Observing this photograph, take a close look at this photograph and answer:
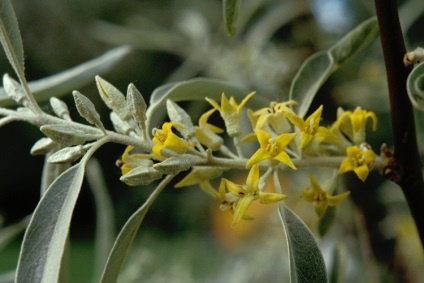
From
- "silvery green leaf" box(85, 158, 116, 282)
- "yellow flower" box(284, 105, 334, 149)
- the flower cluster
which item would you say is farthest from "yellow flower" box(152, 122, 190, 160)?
"silvery green leaf" box(85, 158, 116, 282)

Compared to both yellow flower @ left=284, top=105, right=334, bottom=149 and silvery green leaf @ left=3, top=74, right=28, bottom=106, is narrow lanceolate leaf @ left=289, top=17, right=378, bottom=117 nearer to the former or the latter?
yellow flower @ left=284, top=105, right=334, bottom=149

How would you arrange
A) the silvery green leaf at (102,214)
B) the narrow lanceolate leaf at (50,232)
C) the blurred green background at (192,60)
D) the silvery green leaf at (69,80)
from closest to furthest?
the narrow lanceolate leaf at (50,232), the silvery green leaf at (69,80), the silvery green leaf at (102,214), the blurred green background at (192,60)

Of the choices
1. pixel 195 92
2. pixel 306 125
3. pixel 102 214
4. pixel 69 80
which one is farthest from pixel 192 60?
pixel 306 125

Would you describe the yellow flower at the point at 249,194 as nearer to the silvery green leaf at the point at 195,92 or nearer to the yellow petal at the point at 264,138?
the yellow petal at the point at 264,138

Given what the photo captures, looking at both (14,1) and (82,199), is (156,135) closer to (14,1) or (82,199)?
(14,1)

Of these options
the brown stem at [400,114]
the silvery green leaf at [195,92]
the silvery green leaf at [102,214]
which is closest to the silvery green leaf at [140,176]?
the silvery green leaf at [195,92]

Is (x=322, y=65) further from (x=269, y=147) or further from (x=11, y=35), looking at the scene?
(x=11, y=35)
